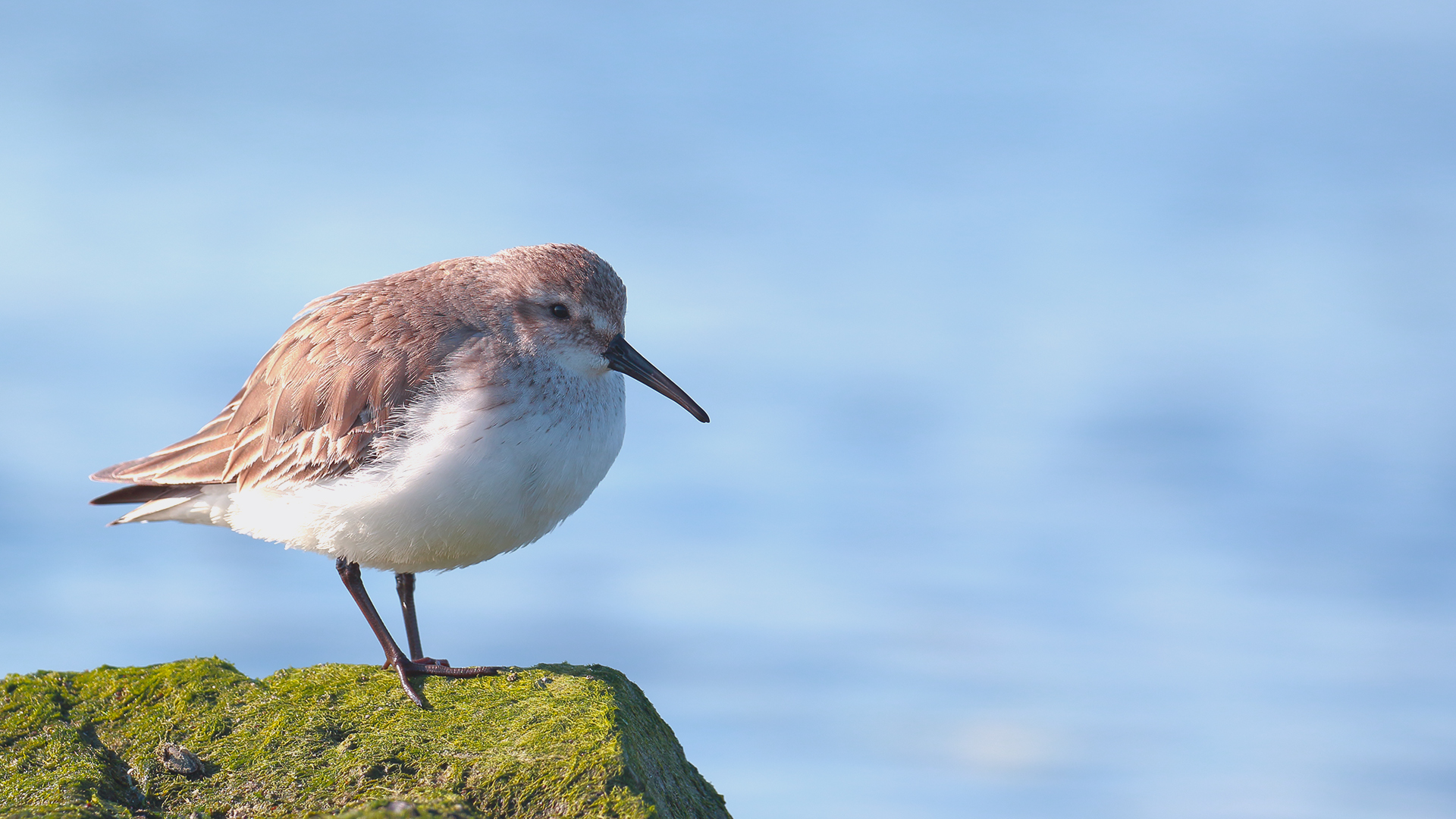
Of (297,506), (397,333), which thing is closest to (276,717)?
(297,506)

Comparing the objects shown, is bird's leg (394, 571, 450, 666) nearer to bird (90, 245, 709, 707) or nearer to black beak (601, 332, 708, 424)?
bird (90, 245, 709, 707)

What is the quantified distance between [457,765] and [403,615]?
7.35 ft

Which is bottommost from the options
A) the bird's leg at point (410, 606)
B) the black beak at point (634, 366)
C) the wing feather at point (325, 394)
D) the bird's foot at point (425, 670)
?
the bird's foot at point (425, 670)

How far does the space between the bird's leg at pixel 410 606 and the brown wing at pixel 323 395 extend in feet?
3.06

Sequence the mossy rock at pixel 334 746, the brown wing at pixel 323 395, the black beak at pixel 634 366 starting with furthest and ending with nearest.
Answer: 1. the black beak at pixel 634 366
2. the brown wing at pixel 323 395
3. the mossy rock at pixel 334 746

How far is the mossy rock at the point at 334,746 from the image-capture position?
15.1 feet

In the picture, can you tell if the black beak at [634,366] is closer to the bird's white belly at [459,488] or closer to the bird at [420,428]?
the bird at [420,428]

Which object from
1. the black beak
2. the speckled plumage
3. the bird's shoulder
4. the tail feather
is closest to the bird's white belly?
the speckled plumage

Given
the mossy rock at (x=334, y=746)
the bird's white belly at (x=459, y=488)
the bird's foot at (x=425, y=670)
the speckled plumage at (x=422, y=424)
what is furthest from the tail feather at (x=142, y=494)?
the bird's foot at (x=425, y=670)

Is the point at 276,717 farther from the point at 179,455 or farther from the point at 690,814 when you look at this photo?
the point at 179,455

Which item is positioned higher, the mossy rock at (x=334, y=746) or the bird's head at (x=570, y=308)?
the bird's head at (x=570, y=308)

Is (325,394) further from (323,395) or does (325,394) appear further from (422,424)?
(422,424)

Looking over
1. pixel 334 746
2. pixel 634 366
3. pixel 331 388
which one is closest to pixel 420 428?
pixel 331 388

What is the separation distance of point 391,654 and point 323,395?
1.50m
